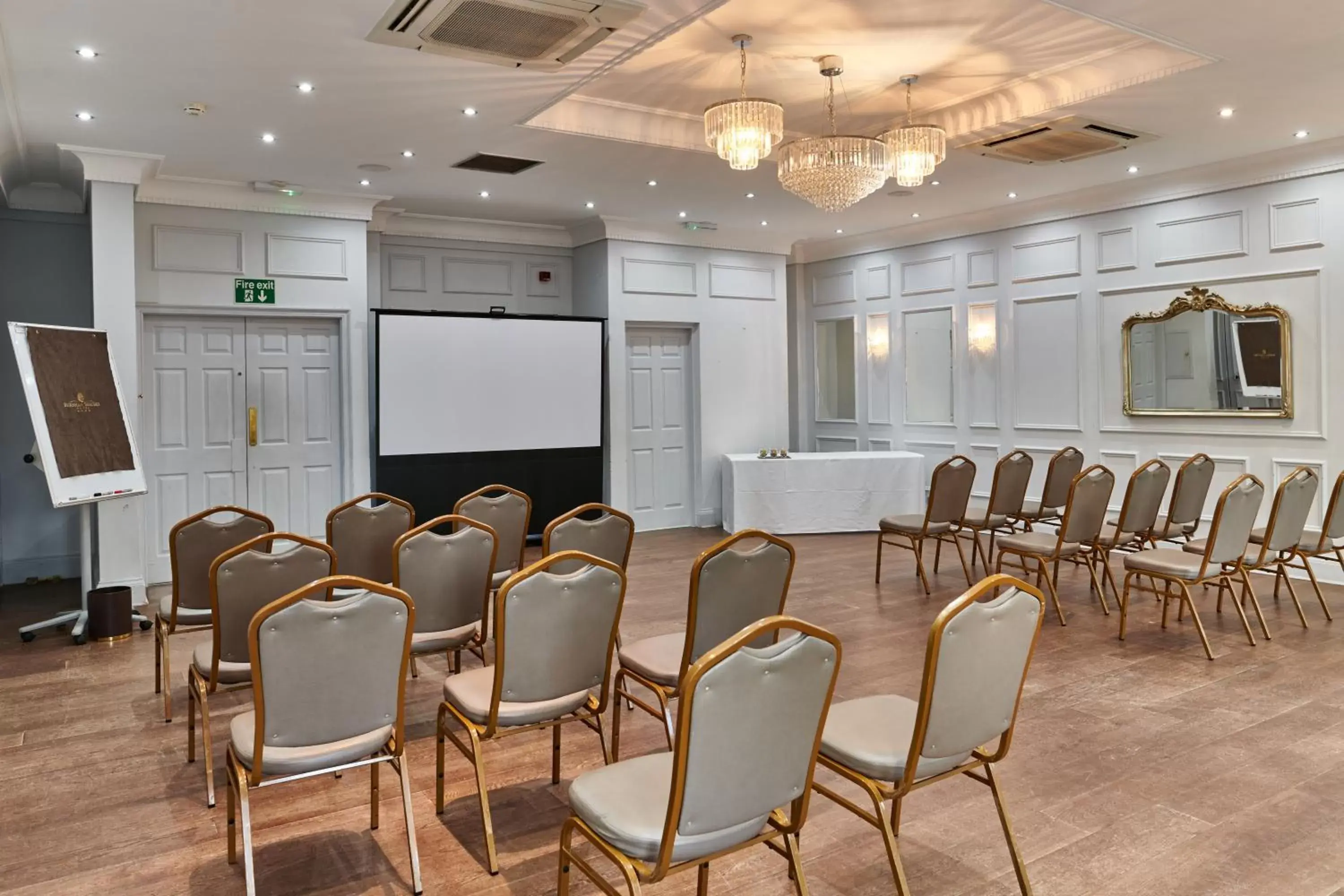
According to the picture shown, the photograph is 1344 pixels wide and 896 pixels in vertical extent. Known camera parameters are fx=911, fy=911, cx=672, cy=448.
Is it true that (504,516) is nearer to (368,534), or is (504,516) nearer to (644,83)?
(368,534)

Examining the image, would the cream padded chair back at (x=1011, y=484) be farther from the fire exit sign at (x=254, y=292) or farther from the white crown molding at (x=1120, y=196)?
the fire exit sign at (x=254, y=292)

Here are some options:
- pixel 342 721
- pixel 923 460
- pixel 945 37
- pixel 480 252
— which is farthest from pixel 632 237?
pixel 342 721

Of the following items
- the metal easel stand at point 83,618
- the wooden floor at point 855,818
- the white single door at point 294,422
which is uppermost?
the white single door at point 294,422

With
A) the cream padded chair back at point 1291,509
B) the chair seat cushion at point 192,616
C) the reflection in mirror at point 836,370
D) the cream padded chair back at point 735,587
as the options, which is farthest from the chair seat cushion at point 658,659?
the reflection in mirror at point 836,370

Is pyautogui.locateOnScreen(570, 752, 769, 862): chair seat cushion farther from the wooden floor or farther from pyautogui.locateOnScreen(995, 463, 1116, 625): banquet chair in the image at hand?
pyautogui.locateOnScreen(995, 463, 1116, 625): banquet chair

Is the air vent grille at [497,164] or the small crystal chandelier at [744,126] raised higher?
the air vent grille at [497,164]

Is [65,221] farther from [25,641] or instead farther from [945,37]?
[945,37]

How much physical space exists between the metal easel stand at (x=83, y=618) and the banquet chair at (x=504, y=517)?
2.54 metres

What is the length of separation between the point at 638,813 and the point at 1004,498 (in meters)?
5.48

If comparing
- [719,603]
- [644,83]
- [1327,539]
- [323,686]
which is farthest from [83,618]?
[1327,539]

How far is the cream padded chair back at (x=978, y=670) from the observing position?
2184mm

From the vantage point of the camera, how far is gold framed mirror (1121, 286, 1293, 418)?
6.84 m

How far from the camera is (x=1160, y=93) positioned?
207 inches

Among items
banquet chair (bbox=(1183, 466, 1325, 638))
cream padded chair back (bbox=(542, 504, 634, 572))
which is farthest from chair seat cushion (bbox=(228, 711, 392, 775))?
banquet chair (bbox=(1183, 466, 1325, 638))
